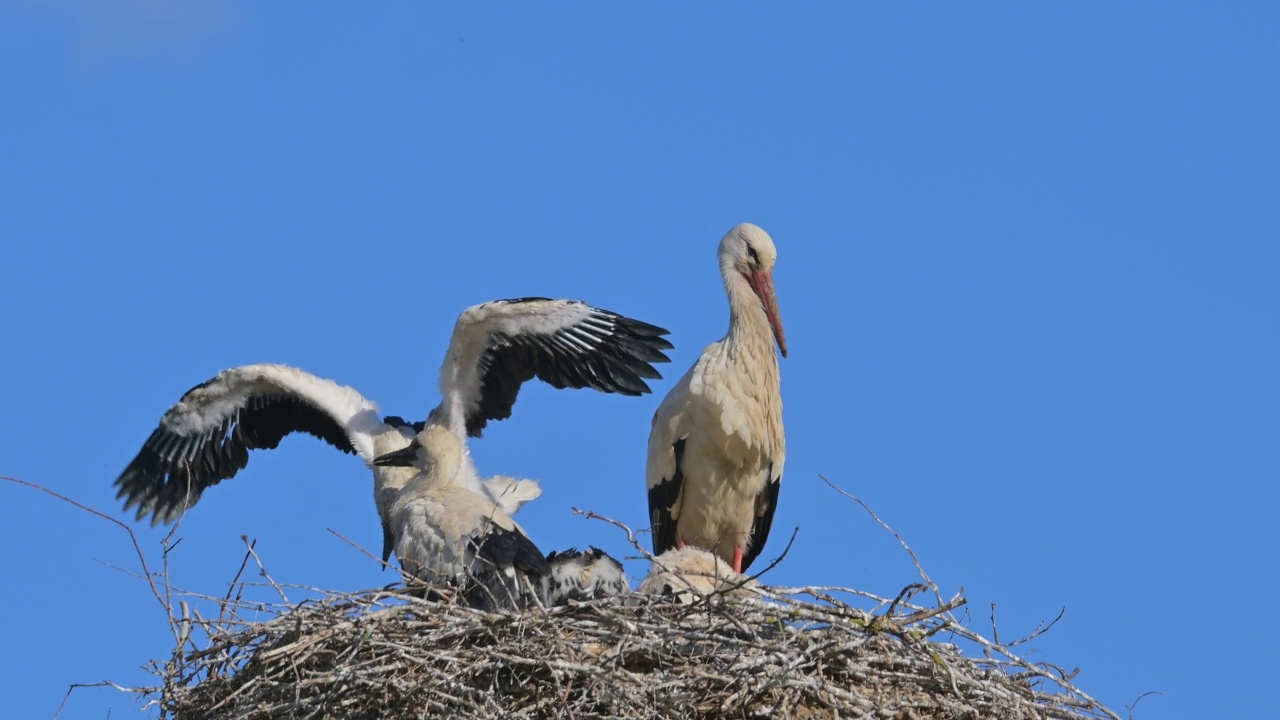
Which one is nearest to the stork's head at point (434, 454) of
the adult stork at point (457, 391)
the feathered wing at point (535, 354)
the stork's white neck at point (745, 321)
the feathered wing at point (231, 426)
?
the adult stork at point (457, 391)

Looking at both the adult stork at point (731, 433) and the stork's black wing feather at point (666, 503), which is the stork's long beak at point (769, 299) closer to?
the adult stork at point (731, 433)

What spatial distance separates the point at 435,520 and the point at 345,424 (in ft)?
5.63

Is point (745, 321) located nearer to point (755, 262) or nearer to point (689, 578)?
point (755, 262)

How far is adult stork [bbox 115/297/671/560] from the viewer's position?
27.3ft

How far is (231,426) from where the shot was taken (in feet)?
30.3

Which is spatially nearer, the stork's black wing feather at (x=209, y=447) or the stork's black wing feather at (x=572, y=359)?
the stork's black wing feather at (x=572, y=359)

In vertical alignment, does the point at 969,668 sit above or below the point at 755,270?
below

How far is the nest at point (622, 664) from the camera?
5797 millimetres

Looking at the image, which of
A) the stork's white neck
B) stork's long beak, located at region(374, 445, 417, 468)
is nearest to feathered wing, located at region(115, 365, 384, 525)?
stork's long beak, located at region(374, 445, 417, 468)

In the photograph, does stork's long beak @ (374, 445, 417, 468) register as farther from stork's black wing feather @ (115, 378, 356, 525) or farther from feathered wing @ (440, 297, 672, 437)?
stork's black wing feather @ (115, 378, 356, 525)

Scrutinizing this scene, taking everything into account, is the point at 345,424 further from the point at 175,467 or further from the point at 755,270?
the point at 755,270

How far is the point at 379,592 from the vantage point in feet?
20.5

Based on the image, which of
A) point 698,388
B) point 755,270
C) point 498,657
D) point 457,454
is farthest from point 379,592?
point 755,270

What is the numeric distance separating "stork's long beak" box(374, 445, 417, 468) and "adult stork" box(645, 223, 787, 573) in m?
1.12
